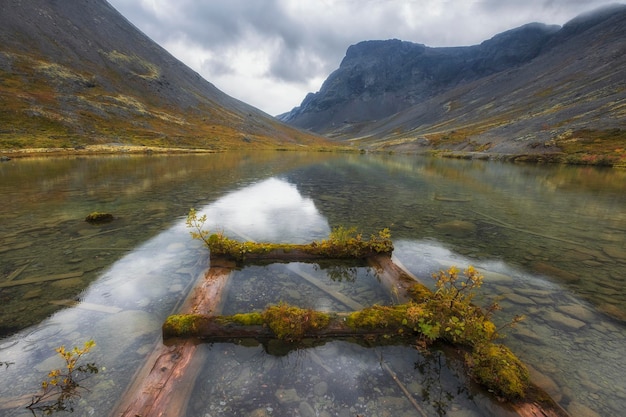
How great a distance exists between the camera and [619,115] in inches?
2977

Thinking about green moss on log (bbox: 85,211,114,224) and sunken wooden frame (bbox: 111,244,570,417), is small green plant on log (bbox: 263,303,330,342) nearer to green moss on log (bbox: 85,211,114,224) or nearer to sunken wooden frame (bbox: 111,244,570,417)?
sunken wooden frame (bbox: 111,244,570,417)

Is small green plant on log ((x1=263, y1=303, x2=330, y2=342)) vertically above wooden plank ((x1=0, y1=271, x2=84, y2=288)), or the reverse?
small green plant on log ((x1=263, y1=303, x2=330, y2=342))

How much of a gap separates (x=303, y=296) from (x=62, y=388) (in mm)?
5416

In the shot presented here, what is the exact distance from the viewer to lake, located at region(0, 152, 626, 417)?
5059 mm

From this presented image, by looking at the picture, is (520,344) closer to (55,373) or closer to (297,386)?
(297,386)

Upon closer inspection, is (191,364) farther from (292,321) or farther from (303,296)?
(303,296)

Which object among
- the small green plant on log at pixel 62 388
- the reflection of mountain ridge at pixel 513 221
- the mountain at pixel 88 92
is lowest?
the reflection of mountain ridge at pixel 513 221

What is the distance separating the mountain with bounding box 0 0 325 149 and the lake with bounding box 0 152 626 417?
7700cm

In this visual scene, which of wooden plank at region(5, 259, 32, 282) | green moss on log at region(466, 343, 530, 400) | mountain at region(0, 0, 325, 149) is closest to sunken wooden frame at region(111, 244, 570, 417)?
green moss on log at region(466, 343, 530, 400)

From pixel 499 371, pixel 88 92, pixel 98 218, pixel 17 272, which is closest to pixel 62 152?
pixel 98 218

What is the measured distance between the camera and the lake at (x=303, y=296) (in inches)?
199

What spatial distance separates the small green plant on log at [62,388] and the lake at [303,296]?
15cm

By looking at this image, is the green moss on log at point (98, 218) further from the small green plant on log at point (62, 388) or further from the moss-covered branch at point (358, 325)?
the moss-covered branch at point (358, 325)

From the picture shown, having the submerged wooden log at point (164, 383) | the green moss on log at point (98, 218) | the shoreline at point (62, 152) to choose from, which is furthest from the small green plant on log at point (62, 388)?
the shoreline at point (62, 152)
